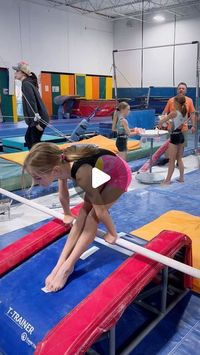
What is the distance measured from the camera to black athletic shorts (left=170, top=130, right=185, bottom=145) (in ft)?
15.2

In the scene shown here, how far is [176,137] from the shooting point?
15.3ft

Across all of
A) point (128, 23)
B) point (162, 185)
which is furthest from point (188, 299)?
point (128, 23)

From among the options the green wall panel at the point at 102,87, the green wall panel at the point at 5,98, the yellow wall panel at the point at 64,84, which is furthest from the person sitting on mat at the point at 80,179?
the green wall panel at the point at 102,87

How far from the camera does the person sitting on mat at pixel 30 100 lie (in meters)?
4.08

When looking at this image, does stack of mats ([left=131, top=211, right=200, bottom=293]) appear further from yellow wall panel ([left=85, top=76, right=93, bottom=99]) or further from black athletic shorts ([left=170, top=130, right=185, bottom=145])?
yellow wall panel ([left=85, top=76, right=93, bottom=99])

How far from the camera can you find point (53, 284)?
1.82m

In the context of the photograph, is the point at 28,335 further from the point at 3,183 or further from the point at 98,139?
the point at 98,139

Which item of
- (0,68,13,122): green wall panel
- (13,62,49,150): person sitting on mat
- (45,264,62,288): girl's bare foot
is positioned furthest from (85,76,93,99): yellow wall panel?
(45,264,62,288): girl's bare foot

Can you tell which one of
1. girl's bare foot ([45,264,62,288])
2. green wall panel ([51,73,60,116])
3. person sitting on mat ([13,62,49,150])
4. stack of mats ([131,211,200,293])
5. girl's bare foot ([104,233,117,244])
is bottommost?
stack of mats ([131,211,200,293])

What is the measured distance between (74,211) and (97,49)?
492 inches

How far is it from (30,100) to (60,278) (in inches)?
114

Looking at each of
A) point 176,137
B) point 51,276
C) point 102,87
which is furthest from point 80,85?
point 51,276
